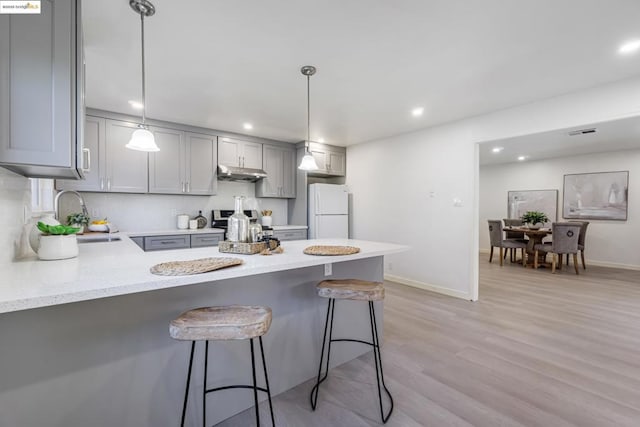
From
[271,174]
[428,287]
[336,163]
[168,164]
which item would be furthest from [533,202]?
[168,164]

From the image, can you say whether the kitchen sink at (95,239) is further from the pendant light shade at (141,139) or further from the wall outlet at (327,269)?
the wall outlet at (327,269)

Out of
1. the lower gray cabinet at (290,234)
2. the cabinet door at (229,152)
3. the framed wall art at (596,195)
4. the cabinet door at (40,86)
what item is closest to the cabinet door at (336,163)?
the lower gray cabinet at (290,234)

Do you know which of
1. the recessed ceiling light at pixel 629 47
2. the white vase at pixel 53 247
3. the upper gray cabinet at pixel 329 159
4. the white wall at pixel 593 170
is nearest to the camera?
the white vase at pixel 53 247

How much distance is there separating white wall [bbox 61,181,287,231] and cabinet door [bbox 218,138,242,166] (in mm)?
402

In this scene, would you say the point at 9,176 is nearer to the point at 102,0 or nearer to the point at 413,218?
the point at 102,0

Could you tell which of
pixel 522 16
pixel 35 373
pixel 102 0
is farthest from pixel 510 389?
pixel 102 0

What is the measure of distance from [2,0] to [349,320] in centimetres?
260

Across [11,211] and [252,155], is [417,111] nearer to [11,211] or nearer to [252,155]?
[252,155]

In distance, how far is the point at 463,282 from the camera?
12.5 feet

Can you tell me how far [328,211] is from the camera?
4852 millimetres

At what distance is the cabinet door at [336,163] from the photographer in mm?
5195

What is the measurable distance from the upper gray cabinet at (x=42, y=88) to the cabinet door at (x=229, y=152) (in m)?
2.84

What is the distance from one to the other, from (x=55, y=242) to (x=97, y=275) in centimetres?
67

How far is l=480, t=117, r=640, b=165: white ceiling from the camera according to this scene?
379 centimetres
